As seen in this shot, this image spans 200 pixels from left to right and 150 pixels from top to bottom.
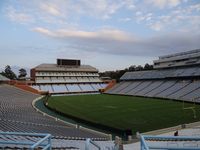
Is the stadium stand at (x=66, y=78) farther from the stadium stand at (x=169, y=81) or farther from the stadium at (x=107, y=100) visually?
the stadium stand at (x=169, y=81)

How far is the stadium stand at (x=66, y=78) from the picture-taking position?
83375 millimetres

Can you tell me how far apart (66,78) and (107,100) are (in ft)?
114

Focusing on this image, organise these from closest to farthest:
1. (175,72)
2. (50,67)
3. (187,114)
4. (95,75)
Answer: (187,114), (175,72), (50,67), (95,75)

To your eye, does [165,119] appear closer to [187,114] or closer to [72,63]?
[187,114]

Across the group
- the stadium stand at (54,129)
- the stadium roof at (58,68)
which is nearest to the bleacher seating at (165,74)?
the stadium roof at (58,68)

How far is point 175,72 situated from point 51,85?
3574cm

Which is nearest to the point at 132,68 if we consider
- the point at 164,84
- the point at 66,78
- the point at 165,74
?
the point at 66,78

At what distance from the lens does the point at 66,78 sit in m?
89.0

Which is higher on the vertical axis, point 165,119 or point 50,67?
point 50,67

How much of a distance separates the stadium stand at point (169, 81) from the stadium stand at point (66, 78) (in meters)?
9.09

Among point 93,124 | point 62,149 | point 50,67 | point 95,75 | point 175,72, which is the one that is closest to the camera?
point 62,149

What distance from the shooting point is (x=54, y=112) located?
40.5 meters

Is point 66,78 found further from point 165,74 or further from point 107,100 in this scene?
point 107,100

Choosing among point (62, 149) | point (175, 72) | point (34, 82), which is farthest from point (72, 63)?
point (62, 149)
